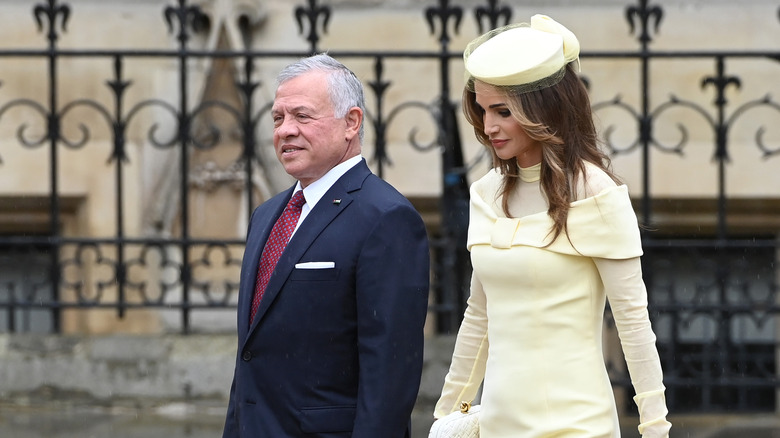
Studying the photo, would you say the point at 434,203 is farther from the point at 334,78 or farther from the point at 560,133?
the point at 560,133

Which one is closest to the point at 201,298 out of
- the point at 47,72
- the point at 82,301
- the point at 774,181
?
the point at 82,301

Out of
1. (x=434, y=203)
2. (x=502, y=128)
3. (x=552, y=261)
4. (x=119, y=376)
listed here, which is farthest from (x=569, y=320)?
(x=434, y=203)

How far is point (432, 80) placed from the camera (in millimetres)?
8078

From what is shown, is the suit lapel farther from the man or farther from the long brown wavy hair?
the long brown wavy hair

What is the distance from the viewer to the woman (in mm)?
3182

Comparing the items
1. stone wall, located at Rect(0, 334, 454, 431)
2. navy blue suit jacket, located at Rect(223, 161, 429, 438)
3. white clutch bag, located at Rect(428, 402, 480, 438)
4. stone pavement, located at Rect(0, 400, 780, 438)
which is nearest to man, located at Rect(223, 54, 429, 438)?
navy blue suit jacket, located at Rect(223, 161, 429, 438)

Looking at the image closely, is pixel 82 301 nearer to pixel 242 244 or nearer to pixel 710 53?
pixel 242 244

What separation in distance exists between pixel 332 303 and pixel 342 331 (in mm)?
73

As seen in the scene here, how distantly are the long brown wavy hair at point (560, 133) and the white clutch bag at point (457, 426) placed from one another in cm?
50

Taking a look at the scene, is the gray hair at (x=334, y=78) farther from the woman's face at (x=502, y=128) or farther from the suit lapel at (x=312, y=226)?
the woman's face at (x=502, y=128)

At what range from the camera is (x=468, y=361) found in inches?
136

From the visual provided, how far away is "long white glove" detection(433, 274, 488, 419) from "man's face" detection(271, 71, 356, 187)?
20.3 inches

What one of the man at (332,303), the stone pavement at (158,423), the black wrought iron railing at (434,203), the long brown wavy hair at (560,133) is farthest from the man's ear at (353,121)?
the stone pavement at (158,423)

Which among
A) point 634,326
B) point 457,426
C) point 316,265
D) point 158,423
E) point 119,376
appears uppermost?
point 316,265
